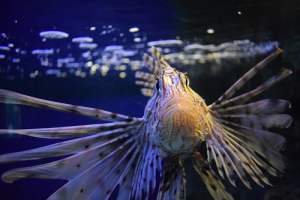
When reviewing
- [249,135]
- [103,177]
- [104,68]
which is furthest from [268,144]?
[104,68]

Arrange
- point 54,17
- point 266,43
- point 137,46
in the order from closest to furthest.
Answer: point 54,17 < point 266,43 < point 137,46

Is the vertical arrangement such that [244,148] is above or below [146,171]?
above

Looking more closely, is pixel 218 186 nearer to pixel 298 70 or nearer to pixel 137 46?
pixel 298 70

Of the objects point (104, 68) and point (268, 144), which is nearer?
point (268, 144)

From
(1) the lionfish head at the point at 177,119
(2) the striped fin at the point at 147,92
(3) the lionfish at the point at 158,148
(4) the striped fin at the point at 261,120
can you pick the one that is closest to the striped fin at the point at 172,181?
(3) the lionfish at the point at 158,148

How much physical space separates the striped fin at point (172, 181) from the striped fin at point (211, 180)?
189 millimetres

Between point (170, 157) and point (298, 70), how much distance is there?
2930 mm

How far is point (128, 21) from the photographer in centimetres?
379

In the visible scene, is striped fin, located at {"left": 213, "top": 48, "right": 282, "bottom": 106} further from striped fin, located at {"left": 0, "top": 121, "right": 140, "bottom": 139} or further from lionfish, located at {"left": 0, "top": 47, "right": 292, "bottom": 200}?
striped fin, located at {"left": 0, "top": 121, "right": 140, "bottom": 139}

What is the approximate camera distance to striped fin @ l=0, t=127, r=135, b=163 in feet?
4.26

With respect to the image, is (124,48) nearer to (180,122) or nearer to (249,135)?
(249,135)

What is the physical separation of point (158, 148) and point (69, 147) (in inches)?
30.8

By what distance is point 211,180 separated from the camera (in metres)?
1.76

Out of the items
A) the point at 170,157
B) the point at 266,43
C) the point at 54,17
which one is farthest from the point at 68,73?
the point at 266,43
